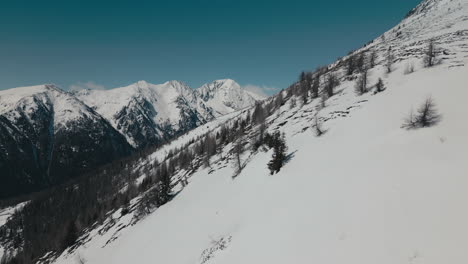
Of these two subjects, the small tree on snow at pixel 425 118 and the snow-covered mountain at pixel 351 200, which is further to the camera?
the small tree on snow at pixel 425 118

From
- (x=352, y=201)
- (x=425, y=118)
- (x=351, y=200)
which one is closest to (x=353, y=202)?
(x=352, y=201)

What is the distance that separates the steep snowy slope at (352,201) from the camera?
1274 cm

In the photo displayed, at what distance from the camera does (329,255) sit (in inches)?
528

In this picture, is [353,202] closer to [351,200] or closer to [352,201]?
[352,201]

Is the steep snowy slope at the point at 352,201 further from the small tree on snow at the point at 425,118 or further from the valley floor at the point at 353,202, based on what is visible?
the small tree on snow at the point at 425,118

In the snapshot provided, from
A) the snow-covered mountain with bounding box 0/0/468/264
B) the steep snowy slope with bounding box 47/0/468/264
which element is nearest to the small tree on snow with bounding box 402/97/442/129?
the snow-covered mountain with bounding box 0/0/468/264

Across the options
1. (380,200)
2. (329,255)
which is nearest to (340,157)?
(380,200)

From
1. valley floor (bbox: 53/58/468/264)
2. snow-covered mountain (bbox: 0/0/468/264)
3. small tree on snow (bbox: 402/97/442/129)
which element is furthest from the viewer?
small tree on snow (bbox: 402/97/442/129)

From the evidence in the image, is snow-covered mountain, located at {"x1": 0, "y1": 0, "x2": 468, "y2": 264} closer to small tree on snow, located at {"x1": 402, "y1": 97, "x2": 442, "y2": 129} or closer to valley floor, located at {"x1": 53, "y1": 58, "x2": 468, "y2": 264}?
valley floor, located at {"x1": 53, "y1": 58, "x2": 468, "y2": 264}

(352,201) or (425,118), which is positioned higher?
(425,118)

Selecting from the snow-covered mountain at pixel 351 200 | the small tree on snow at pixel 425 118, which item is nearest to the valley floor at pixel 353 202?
the snow-covered mountain at pixel 351 200

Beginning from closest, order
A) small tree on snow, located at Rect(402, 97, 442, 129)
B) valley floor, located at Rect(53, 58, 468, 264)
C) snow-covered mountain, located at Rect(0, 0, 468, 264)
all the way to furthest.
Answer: valley floor, located at Rect(53, 58, 468, 264), snow-covered mountain, located at Rect(0, 0, 468, 264), small tree on snow, located at Rect(402, 97, 442, 129)

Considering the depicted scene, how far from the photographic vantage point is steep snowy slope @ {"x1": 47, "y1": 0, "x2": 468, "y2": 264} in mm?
12742

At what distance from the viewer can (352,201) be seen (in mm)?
17203
